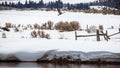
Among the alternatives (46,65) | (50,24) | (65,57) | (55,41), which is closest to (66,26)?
(50,24)

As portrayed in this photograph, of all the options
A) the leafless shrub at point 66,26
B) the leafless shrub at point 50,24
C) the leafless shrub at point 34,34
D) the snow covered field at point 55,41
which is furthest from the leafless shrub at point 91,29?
the leafless shrub at point 34,34

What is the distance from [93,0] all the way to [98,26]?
0.80 metres

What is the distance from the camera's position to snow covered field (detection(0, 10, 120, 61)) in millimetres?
7703

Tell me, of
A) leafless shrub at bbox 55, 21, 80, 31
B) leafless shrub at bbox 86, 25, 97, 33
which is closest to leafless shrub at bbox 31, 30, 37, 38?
leafless shrub at bbox 55, 21, 80, 31

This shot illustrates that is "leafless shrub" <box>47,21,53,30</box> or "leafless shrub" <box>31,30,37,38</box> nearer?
"leafless shrub" <box>47,21,53,30</box>

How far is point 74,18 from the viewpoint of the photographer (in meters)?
8.57

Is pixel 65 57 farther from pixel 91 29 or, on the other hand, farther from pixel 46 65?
pixel 91 29

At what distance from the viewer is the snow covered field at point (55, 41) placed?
7703mm

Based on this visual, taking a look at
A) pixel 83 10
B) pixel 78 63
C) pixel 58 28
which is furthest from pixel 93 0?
pixel 78 63

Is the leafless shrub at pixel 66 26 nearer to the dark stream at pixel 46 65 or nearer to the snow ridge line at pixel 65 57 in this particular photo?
the snow ridge line at pixel 65 57

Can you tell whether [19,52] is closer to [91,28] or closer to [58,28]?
[58,28]

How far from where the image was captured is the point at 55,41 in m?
8.31

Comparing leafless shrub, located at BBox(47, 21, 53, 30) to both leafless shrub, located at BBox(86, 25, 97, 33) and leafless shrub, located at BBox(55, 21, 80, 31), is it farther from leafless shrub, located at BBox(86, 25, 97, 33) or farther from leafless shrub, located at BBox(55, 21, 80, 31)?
leafless shrub, located at BBox(86, 25, 97, 33)

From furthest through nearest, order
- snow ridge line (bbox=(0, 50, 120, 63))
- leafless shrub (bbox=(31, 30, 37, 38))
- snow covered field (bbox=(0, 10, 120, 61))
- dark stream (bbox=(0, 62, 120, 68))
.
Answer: leafless shrub (bbox=(31, 30, 37, 38))
snow covered field (bbox=(0, 10, 120, 61))
snow ridge line (bbox=(0, 50, 120, 63))
dark stream (bbox=(0, 62, 120, 68))
